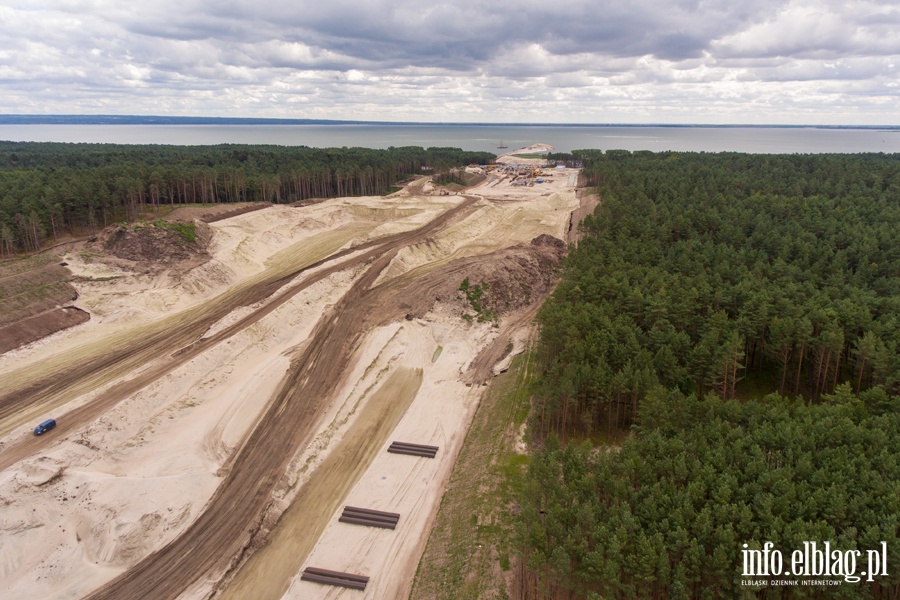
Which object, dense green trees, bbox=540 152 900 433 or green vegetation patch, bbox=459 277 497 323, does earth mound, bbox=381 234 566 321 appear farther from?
dense green trees, bbox=540 152 900 433

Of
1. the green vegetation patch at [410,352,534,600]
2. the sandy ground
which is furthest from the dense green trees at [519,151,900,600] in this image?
the sandy ground

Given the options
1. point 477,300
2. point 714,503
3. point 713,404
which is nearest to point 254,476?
point 714,503

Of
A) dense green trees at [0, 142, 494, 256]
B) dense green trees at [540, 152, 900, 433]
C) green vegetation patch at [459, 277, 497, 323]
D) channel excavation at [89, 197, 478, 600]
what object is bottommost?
channel excavation at [89, 197, 478, 600]

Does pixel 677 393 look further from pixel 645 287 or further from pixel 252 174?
pixel 252 174

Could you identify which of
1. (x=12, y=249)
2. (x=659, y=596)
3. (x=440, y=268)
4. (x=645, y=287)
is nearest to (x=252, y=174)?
(x=12, y=249)

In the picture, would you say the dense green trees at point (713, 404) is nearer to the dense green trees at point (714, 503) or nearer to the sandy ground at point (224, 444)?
the dense green trees at point (714, 503)
